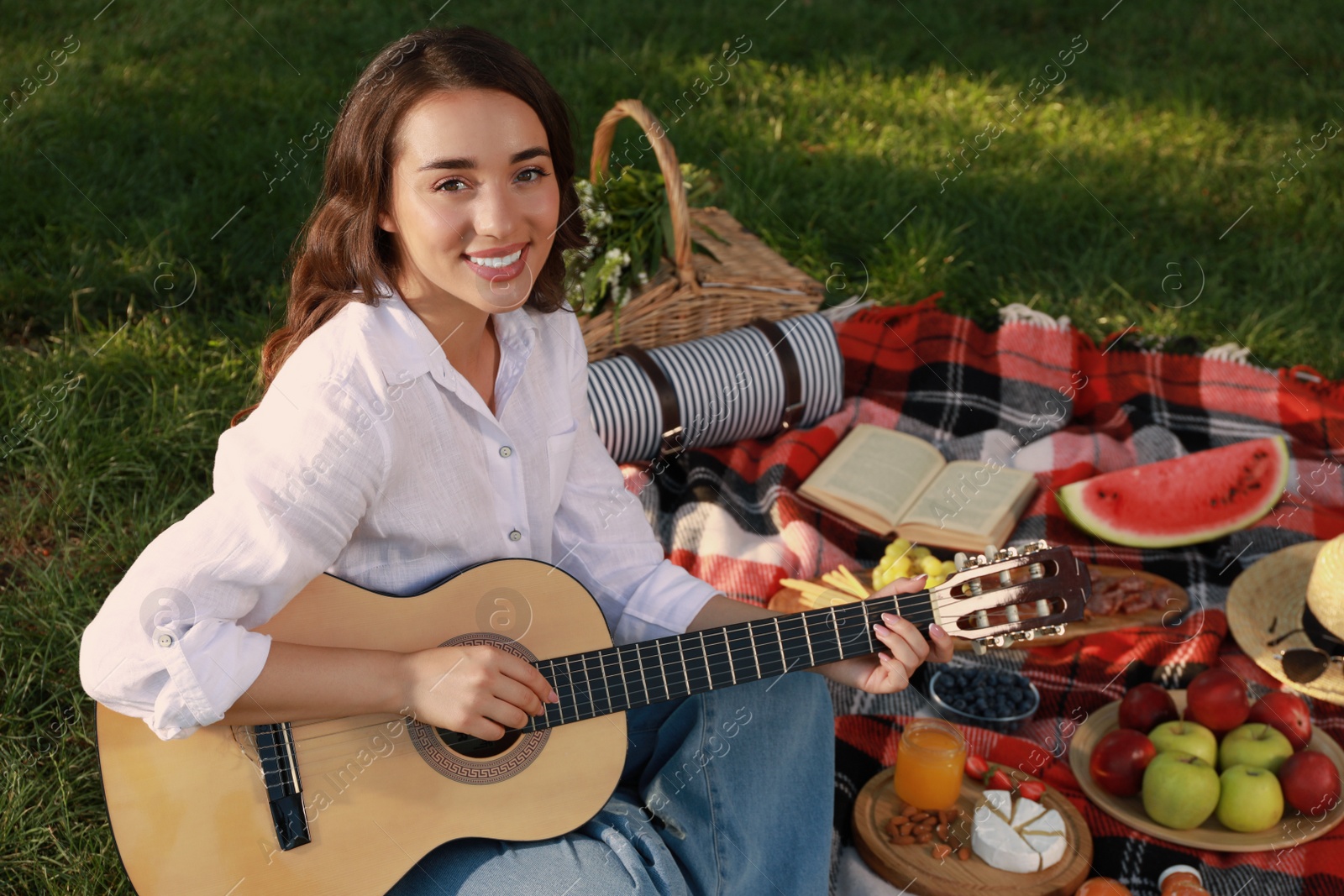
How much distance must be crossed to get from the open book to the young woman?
51.8 inches

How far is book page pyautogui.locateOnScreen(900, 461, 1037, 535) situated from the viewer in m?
3.68

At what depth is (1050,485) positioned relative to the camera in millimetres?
3979

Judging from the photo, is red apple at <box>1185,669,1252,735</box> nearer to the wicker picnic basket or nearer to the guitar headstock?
the guitar headstock

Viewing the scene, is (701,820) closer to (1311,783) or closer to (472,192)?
(472,192)

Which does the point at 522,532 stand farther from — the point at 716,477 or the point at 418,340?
the point at 716,477

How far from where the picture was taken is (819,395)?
436 centimetres

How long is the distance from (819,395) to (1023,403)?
0.77 metres

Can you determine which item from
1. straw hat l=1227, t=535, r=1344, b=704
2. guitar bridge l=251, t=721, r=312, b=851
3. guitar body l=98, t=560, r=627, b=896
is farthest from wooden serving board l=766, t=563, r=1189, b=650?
guitar bridge l=251, t=721, r=312, b=851

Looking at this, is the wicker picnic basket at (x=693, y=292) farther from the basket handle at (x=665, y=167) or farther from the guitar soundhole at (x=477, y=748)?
the guitar soundhole at (x=477, y=748)

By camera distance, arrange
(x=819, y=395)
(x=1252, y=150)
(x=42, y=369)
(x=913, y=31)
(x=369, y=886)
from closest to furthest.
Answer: (x=369, y=886) → (x=42, y=369) → (x=819, y=395) → (x=1252, y=150) → (x=913, y=31)

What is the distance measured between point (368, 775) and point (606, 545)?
750 millimetres

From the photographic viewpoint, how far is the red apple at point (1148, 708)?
2.85 m

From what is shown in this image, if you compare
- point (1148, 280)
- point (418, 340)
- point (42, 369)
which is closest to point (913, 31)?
point (1148, 280)

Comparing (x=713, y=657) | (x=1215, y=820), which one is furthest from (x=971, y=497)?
(x=713, y=657)
